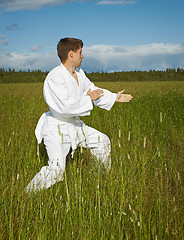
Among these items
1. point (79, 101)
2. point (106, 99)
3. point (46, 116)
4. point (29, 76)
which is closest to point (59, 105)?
point (79, 101)

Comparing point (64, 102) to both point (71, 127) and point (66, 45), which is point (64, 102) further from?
point (66, 45)

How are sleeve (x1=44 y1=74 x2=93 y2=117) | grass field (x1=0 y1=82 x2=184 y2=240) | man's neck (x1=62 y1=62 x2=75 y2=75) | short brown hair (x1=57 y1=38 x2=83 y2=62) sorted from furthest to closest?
man's neck (x1=62 y1=62 x2=75 y2=75)
short brown hair (x1=57 y1=38 x2=83 y2=62)
sleeve (x1=44 y1=74 x2=93 y2=117)
grass field (x1=0 y1=82 x2=184 y2=240)

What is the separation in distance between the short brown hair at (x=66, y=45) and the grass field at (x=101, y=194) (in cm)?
122

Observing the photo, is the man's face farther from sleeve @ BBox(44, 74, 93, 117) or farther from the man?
sleeve @ BBox(44, 74, 93, 117)

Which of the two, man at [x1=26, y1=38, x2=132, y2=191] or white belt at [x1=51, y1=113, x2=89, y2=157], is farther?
white belt at [x1=51, y1=113, x2=89, y2=157]

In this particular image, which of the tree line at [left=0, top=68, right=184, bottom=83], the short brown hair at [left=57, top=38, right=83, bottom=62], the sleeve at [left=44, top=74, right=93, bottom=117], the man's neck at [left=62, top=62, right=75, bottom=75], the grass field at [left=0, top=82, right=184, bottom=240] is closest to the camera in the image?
the grass field at [left=0, top=82, right=184, bottom=240]

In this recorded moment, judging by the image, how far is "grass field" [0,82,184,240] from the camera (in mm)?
1944

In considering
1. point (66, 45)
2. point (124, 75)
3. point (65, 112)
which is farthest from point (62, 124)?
point (124, 75)

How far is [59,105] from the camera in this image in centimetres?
299

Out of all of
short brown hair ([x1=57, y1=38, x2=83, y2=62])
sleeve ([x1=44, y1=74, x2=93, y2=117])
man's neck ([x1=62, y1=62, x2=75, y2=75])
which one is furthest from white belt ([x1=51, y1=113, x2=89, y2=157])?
short brown hair ([x1=57, y1=38, x2=83, y2=62])

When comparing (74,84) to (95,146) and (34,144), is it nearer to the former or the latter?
(95,146)

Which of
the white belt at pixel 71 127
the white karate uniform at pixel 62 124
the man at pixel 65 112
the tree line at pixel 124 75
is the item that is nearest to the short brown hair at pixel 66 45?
the man at pixel 65 112

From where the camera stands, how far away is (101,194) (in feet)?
7.94

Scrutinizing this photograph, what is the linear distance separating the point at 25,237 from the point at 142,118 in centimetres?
436
